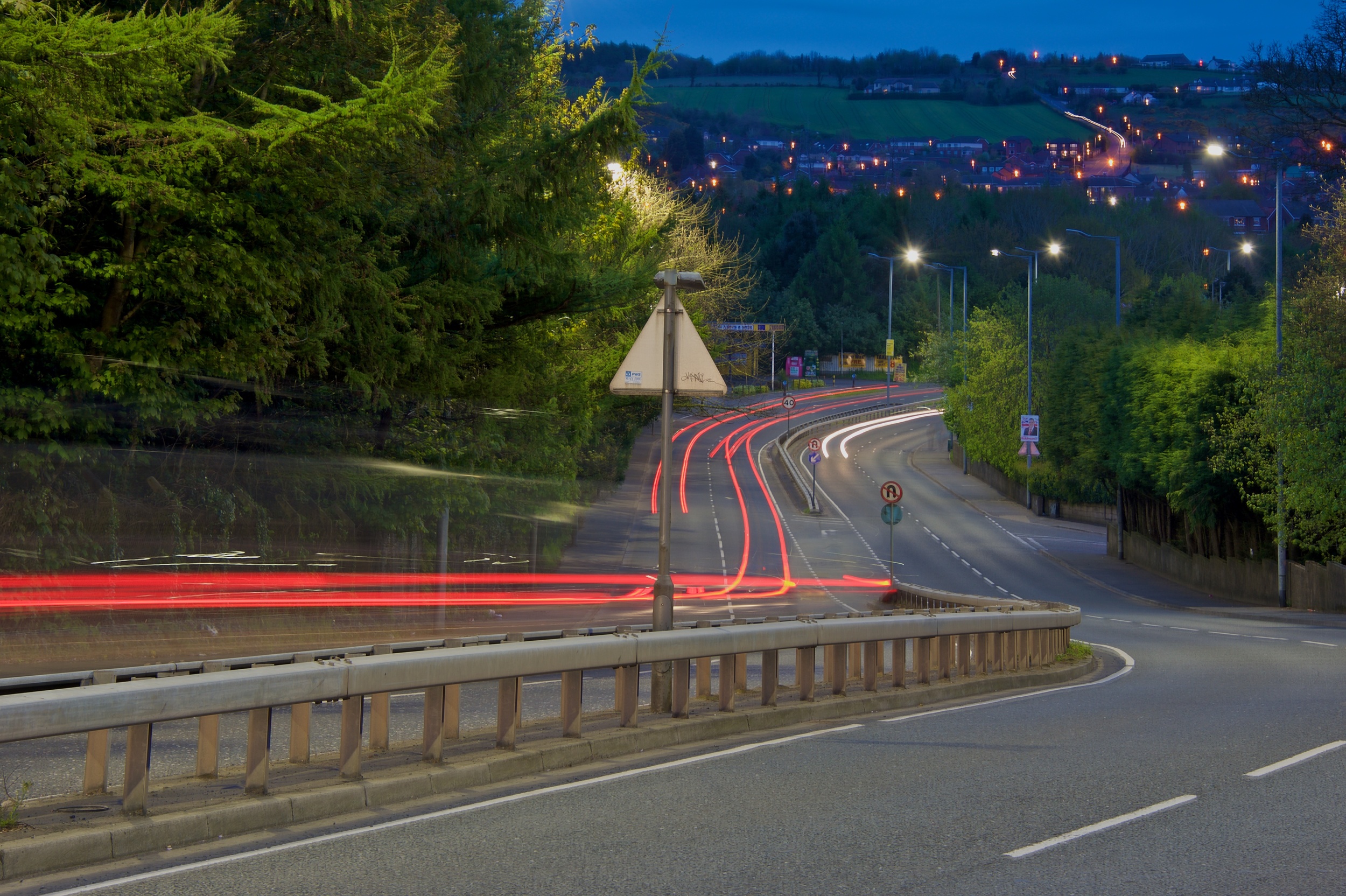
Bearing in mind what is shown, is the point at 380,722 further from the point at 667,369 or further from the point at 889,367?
the point at 889,367

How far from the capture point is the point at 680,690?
11.0 meters

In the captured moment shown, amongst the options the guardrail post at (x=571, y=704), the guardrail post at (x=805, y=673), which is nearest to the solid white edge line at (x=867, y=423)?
the guardrail post at (x=805, y=673)

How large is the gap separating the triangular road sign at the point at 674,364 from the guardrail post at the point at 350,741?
13.7 ft

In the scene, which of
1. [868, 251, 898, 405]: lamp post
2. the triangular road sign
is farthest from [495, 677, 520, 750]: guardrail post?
[868, 251, 898, 405]: lamp post

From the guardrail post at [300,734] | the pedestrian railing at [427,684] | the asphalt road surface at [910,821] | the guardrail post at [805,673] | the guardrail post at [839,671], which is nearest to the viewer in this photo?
the asphalt road surface at [910,821]

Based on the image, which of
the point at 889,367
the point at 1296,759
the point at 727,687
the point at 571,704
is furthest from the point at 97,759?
the point at 889,367

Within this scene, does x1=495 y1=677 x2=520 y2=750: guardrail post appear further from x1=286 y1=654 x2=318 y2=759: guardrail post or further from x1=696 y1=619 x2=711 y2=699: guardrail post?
x1=696 y1=619 x2=711 y2=699: guardrail post

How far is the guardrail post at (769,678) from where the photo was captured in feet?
39.2

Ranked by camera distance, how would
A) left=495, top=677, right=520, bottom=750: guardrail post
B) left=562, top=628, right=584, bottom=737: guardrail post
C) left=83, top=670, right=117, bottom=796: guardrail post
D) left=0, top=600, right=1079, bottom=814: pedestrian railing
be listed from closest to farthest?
left=0, top=600, right=1079, bottom=814: pedestrian railing
left=83, top=670, right=117, bottom=796: guardrail post
left=495, top=677, right=520, bottom=750: guardrail post
left=562, top=628, right=584, bottom=737: guardrail post

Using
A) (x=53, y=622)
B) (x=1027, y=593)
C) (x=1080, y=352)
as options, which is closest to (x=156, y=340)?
(x=53, y=622)

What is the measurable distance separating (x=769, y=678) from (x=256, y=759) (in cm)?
560

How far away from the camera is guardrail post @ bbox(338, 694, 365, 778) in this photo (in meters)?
7.96

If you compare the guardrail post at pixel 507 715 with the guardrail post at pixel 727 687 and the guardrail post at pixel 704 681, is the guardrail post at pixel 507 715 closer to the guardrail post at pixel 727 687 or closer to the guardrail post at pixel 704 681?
the guardrail post at pixel 727 687

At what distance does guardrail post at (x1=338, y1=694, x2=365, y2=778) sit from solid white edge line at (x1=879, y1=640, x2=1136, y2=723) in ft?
19.3
